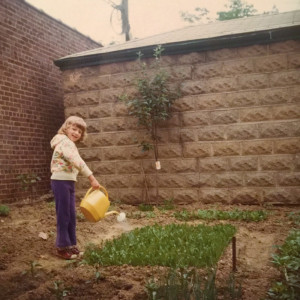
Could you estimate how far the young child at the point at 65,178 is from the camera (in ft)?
12.6

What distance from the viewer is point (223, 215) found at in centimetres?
564

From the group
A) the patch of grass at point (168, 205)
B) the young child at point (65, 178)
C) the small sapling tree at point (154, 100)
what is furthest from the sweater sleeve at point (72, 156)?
the patch of grass at point (168, 205)

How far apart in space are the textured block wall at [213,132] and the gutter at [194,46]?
0.36ft

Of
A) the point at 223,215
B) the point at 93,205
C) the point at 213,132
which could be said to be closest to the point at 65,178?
the point at 93,205

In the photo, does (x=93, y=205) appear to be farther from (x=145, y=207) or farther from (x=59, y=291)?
(x=145, y=207)

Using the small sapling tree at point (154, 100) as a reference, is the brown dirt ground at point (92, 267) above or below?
below

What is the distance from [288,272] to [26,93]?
23.1 ft

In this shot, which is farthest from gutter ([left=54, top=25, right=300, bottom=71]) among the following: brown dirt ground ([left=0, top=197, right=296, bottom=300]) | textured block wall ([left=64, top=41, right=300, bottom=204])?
brown dirt ground ([left=0, top=197, right=296, bottom=300])

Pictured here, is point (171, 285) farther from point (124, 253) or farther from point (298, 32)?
point (298, 32)

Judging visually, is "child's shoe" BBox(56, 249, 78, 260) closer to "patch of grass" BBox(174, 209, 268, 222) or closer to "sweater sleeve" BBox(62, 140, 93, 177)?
"sweater sleeve" BBox(62, 140, 93, 177)

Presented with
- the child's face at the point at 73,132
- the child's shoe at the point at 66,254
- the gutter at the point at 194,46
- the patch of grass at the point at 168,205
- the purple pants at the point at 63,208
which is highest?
the gutter at the point at 194,46

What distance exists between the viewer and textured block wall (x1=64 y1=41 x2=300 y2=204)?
20.0 ft

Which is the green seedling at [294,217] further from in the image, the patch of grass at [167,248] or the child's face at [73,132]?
the child's face at [73,132]

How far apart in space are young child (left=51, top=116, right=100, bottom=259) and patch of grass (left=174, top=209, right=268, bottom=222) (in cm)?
233
